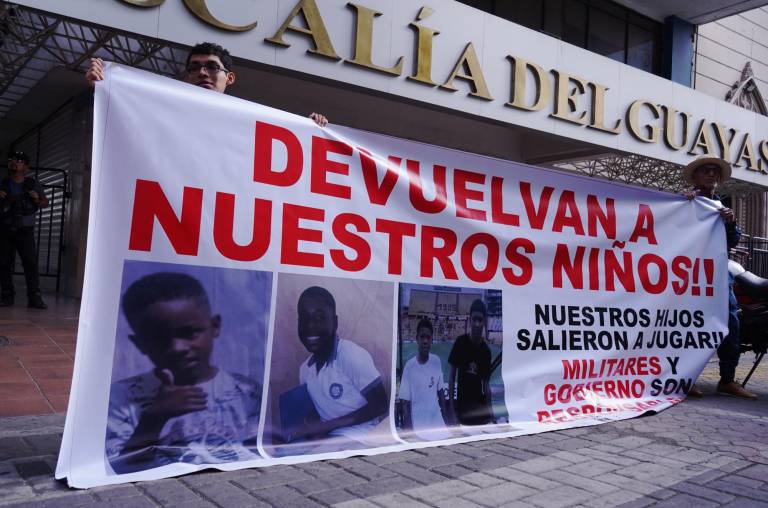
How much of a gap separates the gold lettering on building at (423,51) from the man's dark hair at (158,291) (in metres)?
6.59

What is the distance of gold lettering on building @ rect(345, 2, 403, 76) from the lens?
8.29 meters

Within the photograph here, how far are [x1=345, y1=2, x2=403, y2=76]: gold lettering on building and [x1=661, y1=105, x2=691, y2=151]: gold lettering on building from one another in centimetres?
674

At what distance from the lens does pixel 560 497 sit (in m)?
2.72

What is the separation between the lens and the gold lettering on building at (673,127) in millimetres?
12391

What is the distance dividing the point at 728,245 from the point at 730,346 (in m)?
0.87

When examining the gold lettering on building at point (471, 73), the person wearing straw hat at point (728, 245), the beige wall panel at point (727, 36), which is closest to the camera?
the person wearing straw hat at point (728, 245)

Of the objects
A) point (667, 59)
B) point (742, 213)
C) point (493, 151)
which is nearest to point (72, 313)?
point (493, 151)

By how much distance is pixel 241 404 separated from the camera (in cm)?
302

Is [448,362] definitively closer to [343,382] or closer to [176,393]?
[343,382]

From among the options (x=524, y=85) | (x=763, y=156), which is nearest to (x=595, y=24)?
(x=763, y=156)

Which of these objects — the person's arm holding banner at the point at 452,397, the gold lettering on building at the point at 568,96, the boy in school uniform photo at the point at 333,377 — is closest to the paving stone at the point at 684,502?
the person's arm holding banner at the point at 452,397

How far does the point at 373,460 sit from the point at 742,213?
773 inches

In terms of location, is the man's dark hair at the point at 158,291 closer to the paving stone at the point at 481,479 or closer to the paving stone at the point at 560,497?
the paving stone at the point at 481,479

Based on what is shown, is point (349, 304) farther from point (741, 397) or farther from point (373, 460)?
point (741, 397)
